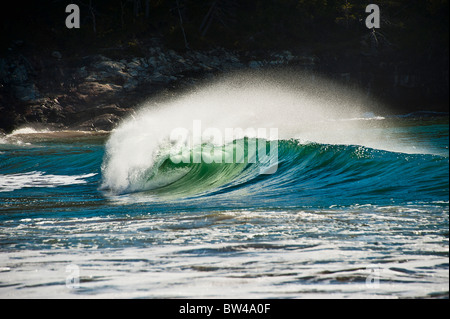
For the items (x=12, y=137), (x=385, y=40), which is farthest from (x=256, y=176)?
(x=385, y=40)

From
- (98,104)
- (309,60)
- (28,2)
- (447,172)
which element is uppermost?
(28,2)

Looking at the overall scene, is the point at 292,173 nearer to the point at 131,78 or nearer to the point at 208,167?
the point at 208,167

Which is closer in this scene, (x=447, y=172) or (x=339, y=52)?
(x=447, y=172)

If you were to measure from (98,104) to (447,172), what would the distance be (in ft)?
81.4

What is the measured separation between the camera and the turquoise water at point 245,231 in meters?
4.37

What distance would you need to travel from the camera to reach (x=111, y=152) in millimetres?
14602

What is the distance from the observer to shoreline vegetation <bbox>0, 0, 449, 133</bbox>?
31172 millimetres

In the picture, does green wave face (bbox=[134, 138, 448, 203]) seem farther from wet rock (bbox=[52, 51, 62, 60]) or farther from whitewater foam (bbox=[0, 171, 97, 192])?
wet rock (bbox=[52, 51, 62, 60])

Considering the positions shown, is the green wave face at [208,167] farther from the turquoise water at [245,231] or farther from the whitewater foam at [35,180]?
the whitewater foam at [35,180]

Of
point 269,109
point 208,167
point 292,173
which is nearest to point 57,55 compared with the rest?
point 269,109

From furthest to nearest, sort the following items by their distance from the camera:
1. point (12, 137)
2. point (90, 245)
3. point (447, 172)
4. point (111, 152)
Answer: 1. point (12, 137)
2. point (111, 152)
3. point (447, 172)
4. point (90, 245)

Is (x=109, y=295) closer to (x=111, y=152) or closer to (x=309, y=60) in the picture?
(x=111, y=152)

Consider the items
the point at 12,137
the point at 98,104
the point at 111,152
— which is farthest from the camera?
the point at 98,104

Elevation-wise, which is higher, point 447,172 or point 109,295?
point 447,172
